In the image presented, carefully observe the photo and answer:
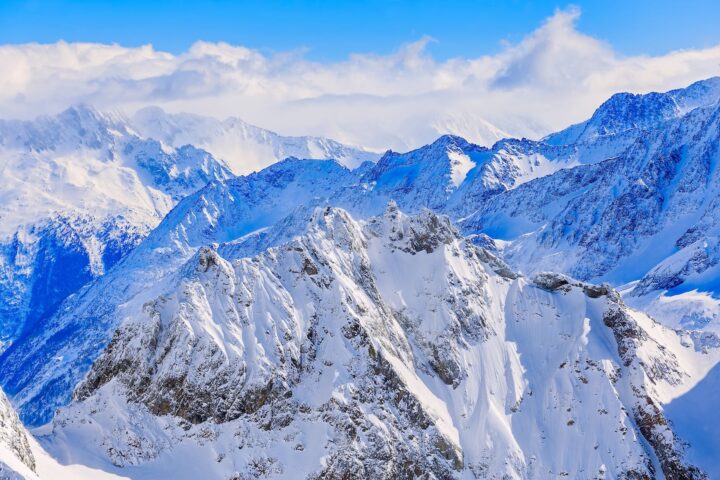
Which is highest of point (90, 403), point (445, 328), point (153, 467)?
point (445, 328)

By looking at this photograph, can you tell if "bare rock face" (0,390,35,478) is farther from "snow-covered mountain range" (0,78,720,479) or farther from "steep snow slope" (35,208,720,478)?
"steep snow slope" (35,208,720,478)

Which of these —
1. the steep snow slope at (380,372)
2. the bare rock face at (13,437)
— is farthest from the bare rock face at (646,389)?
the bare rock face at (13,437)

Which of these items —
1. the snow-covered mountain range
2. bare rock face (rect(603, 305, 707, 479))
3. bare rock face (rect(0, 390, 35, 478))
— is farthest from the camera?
bare rock face (rect(603, 305, 707, 479))

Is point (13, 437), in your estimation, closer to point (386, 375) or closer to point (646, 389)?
point (386, 375)

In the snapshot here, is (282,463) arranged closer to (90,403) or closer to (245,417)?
(245,417)


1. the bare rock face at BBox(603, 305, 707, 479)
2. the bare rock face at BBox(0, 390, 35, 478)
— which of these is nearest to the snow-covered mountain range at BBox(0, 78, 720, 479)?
the bare rock face at BBox(603, 305, 707, 479)

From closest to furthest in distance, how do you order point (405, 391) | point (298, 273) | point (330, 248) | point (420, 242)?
point (405, 391)
point (298, 273)
point (330, 248)
point (420, 242)

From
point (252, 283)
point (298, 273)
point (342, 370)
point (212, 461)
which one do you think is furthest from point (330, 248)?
point (212, 461)
